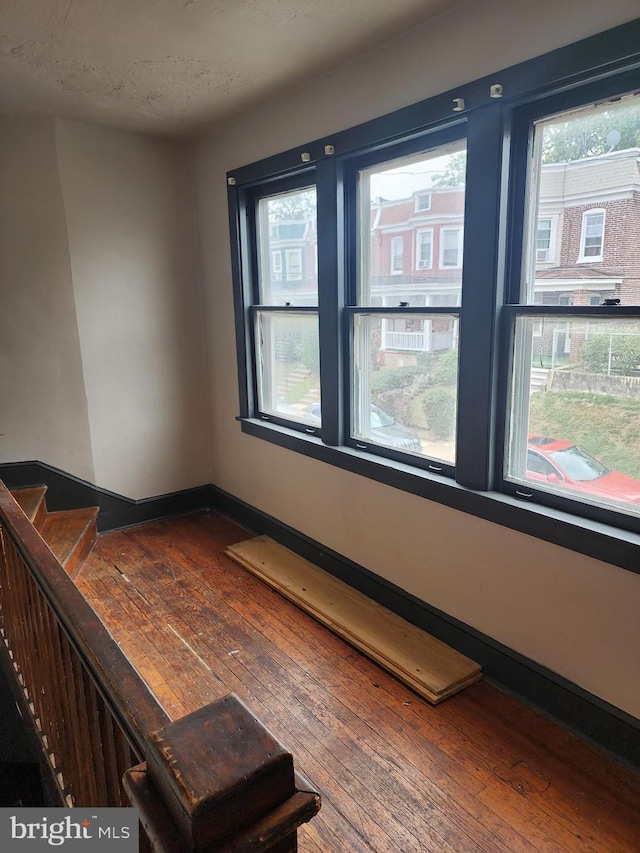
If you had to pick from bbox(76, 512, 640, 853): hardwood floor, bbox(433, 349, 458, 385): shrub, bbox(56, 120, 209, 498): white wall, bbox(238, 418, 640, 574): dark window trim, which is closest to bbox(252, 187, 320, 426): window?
bbox(238, 418, 640, 574): dark window trim

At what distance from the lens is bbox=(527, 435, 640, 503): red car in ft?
6.52

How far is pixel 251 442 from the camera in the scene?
3.97 metres

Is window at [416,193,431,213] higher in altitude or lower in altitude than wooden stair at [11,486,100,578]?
higher

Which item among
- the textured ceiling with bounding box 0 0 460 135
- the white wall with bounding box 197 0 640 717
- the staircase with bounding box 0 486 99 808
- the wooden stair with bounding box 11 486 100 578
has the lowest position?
the staircase with bounding box 0 486 99 808

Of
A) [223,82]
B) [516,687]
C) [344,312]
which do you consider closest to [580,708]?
[516,687]

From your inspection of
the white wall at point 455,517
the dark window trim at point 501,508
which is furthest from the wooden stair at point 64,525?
the dark window trim at point 501,508

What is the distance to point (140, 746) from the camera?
895 millimetres

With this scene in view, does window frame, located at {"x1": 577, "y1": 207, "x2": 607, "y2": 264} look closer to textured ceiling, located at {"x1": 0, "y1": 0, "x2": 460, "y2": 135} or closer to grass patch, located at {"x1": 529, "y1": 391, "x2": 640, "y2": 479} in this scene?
grass patch, located at {"x1": 529, "y1": 391, "x2": 640, "y2": 479}

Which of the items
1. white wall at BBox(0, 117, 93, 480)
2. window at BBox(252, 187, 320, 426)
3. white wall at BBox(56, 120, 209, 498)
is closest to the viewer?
window at BBox(252, 187, 320, 426)

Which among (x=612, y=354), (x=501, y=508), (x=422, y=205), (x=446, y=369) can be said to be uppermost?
(x=422, y=205)

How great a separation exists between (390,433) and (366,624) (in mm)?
952

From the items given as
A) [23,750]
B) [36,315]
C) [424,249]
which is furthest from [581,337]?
[36,315]

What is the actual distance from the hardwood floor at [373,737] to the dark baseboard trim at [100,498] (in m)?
0.83

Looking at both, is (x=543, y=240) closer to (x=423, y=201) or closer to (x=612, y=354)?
(x=612, y=354)
